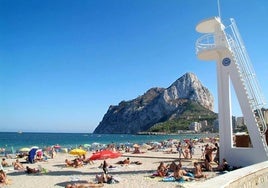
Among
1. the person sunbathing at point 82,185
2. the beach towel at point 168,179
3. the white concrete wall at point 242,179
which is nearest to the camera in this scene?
the white concrete wall at point 242,179

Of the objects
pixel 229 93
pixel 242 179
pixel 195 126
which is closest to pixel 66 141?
pixel 195 126

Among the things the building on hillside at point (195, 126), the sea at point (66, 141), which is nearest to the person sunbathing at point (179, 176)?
the sea at point (66, 141)

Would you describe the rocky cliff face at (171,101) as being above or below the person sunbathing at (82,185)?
above

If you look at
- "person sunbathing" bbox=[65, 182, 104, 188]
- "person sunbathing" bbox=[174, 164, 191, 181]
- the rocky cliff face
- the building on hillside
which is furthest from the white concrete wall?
the rocky cliff face

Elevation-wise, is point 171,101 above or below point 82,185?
above

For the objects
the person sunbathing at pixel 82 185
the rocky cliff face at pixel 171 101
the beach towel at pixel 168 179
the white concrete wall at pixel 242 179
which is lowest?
the person sunbathing at pixel 82 185

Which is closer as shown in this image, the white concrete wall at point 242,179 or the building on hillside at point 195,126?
the white concrete wall at point 242,179

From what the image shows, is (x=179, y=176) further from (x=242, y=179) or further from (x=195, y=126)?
(x=195, y=126)

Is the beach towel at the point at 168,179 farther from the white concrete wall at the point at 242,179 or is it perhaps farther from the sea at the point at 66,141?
the sea at the point at 66,141

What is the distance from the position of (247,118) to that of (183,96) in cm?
17069

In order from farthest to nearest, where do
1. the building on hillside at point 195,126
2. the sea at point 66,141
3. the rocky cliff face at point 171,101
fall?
the rocky cliff face at point 171,101
the building on hillside at point 195,126
the sea at point 66,141

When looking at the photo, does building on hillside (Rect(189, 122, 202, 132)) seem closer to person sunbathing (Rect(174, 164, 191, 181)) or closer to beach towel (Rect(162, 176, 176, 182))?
person sunbathing (Rect(174, 164, 191, 181))

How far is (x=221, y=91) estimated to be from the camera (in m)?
16.7

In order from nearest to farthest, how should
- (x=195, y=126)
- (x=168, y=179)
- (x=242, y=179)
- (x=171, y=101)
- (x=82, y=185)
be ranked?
(x=242, y=179) < (x=82, y=185) < (x=168, y=179) < (x=195, y=126) < (x=171, y=101)
